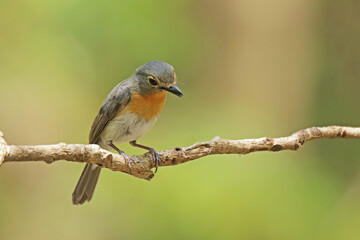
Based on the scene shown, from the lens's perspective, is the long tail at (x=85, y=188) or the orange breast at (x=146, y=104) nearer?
the orange breast at (x=146, y=104)

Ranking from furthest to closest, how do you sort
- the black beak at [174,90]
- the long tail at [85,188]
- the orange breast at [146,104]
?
1. the long tail at [85,188]
2. the orange breast at [146,104]
3. the black beak at [174,90]

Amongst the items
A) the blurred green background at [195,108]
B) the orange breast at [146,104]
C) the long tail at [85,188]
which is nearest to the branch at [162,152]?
the orange breast at [146,104]

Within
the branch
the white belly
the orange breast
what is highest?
the orange breast

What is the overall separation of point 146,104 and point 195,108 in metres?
2.38

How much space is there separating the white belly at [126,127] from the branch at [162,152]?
597mm

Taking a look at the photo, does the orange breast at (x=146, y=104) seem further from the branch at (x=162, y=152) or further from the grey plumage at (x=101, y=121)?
the branch at (x=162, y=152)

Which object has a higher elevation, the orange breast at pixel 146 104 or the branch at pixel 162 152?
the orange breast at pixel 146 104

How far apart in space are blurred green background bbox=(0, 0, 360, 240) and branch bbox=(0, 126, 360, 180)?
1.29 metres

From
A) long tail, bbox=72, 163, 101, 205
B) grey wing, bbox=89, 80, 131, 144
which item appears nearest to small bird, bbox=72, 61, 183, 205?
grey wing, bbox=89, 80, 131, 144

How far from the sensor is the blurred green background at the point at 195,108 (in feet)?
15.7

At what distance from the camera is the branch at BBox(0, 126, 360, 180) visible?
7.87ft

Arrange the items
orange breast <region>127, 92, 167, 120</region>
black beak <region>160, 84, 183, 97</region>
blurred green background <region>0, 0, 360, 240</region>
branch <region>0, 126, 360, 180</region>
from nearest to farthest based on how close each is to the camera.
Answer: branch <region>0, 126, 360, 180</region>, black beak <region>160, 84, 183, 97</region>, orange breast <region>127, 92, 167, 120</region>, blurred green background <region>0, 0, 360, 240</region>

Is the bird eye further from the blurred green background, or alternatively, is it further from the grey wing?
the blurred green background

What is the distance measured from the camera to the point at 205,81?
7719 mm
